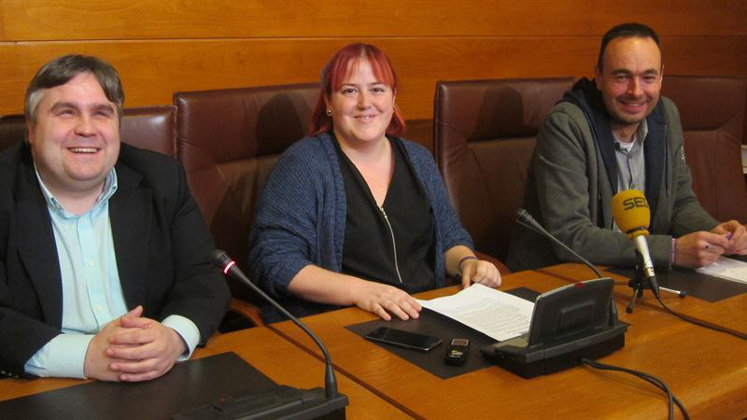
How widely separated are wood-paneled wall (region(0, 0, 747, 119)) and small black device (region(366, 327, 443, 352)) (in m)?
1.53

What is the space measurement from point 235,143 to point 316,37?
99 centimetres

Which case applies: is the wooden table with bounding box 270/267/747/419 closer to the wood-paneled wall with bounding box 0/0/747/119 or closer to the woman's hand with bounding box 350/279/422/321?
the woman's hand with bounding box 350/279/422/321

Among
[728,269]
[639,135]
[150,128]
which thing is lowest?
[728,269]

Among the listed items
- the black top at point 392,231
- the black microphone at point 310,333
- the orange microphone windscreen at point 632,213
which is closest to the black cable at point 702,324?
the orange microphone windscreen at point 632,213

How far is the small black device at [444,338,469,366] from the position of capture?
1.48 meters

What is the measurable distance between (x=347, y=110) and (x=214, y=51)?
952mm

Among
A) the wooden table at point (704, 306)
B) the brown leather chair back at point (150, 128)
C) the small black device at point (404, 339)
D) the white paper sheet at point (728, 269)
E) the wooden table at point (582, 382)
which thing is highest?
the brown leather chair back at point (150, 128)

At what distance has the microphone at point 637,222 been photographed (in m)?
1.79

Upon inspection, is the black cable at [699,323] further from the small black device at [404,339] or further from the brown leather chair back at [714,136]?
the brown leather chair back at [714,136]

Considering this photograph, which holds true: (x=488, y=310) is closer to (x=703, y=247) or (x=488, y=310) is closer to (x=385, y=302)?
(x=385, y=302)

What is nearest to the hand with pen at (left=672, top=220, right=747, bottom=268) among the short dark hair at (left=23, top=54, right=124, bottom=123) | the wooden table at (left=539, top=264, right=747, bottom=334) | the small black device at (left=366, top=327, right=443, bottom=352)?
the wooden table at (left=539, top=264, right=747, bottom=334)

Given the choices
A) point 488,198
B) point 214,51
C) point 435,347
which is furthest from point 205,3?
point 435,347

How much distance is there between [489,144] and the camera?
2.80 meters

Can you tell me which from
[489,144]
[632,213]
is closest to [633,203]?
[632,213]
